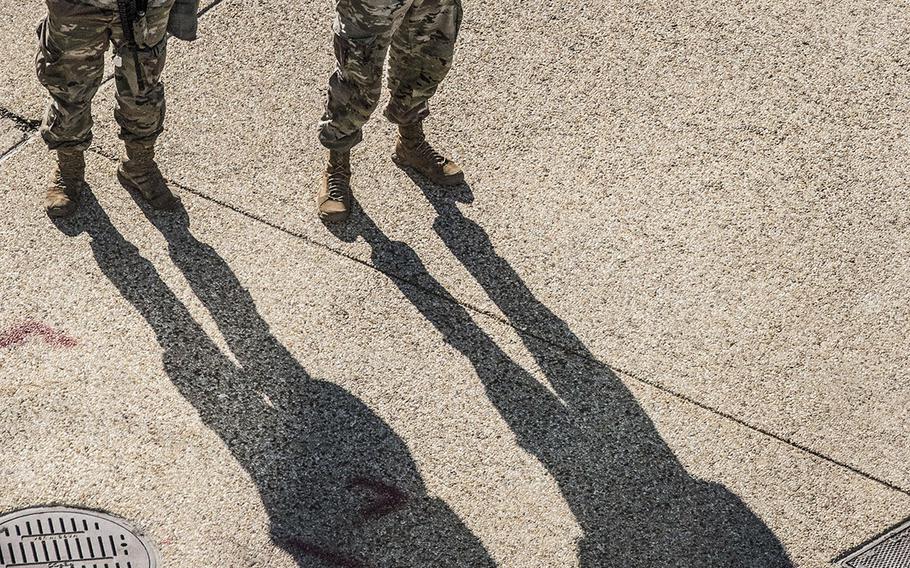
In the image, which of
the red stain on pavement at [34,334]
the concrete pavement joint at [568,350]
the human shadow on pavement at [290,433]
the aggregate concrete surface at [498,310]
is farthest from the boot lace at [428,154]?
the red stain on pavement at [34,334]

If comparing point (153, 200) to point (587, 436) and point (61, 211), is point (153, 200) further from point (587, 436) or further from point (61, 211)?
point (587, 436)

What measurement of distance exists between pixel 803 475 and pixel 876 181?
1775 millimetres

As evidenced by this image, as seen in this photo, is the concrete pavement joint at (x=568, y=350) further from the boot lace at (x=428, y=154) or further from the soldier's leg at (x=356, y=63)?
the boot lace at (x=428, y=154)

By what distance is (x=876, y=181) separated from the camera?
18.6 feet

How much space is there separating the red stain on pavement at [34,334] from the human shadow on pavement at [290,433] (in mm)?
304

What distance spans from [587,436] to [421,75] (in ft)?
5.66

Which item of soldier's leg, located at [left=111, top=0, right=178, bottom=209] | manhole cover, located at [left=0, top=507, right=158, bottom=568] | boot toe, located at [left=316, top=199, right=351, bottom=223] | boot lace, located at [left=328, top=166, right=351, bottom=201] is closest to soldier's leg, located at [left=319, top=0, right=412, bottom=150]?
boot lace, located at [left=328, top=166, right=351, bottom=201]

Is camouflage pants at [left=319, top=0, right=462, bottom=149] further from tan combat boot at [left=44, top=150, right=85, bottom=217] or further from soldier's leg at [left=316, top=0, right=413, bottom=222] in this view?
→ tan combat boot at [left=44, top=150, right=85, bottom=217]

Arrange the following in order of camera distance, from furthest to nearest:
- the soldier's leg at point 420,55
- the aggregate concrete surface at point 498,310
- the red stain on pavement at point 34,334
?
the soldier's leg at point 420,55
the red stain on pavement at point 34,334
the aggregate concrete surface at point 498,310

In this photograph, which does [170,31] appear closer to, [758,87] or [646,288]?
[646,288]

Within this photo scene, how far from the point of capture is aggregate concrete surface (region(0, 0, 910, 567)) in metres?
4.37

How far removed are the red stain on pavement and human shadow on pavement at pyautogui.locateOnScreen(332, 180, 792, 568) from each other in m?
1.23

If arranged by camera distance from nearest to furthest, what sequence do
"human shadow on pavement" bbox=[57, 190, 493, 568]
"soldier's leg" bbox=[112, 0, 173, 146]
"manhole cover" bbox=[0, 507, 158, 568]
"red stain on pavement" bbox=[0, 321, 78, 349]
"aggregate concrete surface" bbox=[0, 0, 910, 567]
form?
"manhole cover" bbox=[0, 507, 158, 568] → "human shadow on pavement" bbox=[57, 190, 493, 568] → "aggregate concrete surface" bbox=[0, 0, 910, 567] → "soldier's leg" bbox=[112, 0, 173, 146] → "red stain on pavement" bbox=[0, 321, 78, 349]

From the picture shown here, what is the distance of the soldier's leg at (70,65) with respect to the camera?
4430 mm
